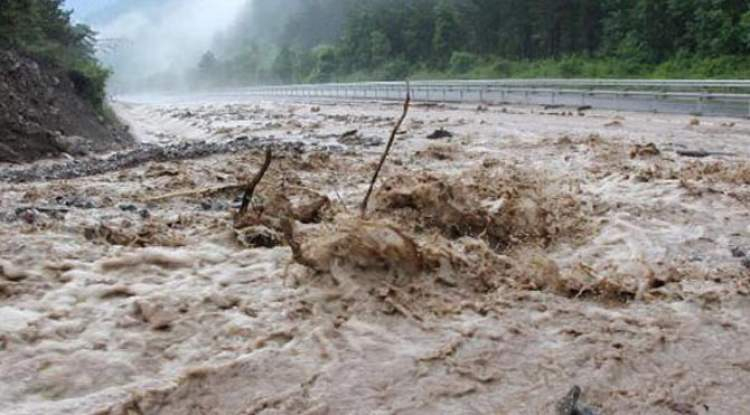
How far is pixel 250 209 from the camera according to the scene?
28.1 feet

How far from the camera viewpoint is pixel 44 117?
18.2 metres

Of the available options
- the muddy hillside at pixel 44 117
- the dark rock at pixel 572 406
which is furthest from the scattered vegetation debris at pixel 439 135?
the dark rock at pixel 572 406

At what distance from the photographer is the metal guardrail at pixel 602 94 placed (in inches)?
847

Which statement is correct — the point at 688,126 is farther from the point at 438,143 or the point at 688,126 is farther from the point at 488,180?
the point at 488,180

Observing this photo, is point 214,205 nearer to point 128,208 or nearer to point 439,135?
point 128,208

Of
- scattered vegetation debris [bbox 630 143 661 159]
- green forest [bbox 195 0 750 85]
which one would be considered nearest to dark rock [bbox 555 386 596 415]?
scattered vegetation debris [bbox 630 143 661 159]

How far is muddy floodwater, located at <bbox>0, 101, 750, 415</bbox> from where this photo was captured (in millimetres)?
4812

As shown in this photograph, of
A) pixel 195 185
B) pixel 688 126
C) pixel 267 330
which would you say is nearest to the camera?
pixel 267 330

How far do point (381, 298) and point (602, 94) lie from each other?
22.8 metres

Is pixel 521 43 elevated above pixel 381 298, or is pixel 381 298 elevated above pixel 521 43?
pixel 521 43

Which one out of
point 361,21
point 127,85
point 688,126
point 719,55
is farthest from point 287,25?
point 688,126

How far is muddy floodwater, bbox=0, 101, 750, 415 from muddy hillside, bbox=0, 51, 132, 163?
5.79 m

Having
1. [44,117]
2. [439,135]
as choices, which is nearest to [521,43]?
[439,135]

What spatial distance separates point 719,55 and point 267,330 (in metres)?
34.8
